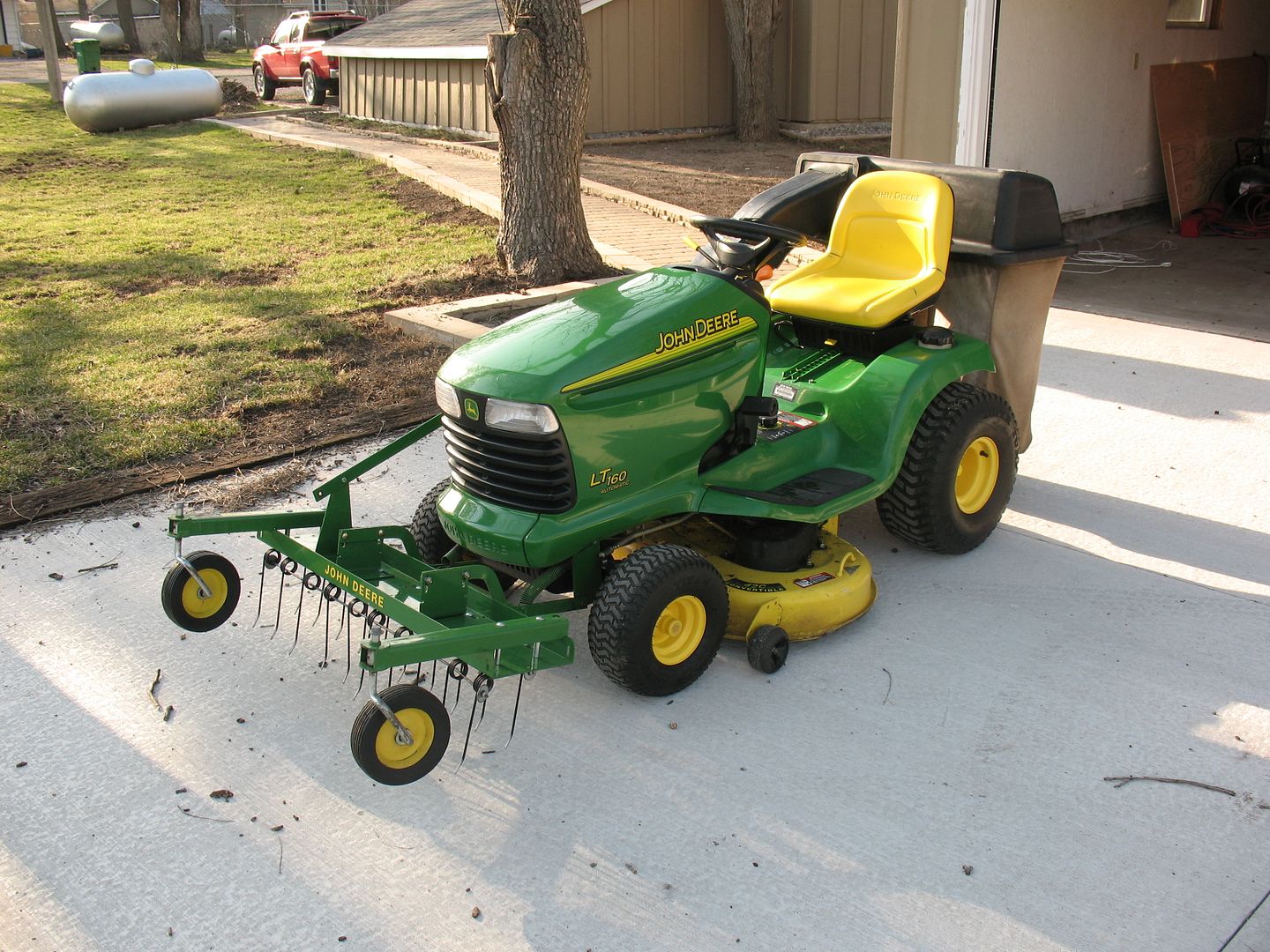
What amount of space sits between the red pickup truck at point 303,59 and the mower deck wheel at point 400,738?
19.5 m

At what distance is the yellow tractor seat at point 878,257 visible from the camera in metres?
4.05

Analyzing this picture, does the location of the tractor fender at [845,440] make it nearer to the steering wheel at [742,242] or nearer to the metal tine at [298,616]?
the steering wheel at [742,242]

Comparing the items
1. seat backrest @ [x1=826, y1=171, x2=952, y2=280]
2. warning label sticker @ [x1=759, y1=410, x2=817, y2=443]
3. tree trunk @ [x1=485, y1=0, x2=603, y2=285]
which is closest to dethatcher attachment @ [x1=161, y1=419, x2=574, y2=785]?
warning label sticker @ [x1=759, y1=410, x2=817, y2=443]

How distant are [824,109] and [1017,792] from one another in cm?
1529

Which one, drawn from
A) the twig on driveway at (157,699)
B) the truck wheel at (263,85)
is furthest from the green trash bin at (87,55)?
the twig on driveway at (157,699)

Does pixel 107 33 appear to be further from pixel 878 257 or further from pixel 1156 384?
pixel 878 257

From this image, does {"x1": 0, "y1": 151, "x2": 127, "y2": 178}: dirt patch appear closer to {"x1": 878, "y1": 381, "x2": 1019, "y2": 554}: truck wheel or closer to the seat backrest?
the seat backrest

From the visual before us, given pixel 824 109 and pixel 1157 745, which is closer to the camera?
pixel 1157 745

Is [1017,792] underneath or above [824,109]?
underneath

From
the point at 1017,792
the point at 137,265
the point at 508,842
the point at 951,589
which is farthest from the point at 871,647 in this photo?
the point at 137,265

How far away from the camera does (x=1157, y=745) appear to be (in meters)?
3.16

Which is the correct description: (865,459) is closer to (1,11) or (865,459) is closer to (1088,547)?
(1088,547)

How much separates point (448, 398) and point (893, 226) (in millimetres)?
1846

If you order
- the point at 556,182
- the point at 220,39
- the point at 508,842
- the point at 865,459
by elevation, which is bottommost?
the point at 508,842
